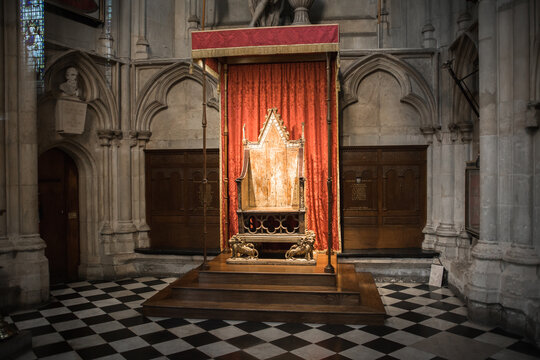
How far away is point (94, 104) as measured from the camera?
700 cm

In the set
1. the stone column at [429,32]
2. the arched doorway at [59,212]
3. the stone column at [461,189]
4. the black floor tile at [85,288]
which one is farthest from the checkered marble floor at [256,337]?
the stone column at [429,32]

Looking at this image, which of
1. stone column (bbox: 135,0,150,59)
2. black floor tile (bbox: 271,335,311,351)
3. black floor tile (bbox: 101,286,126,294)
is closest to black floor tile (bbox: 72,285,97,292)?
black floor tile (bbox: 101,286,126,294)

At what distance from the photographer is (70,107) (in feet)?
21.4

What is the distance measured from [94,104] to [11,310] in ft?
10.4

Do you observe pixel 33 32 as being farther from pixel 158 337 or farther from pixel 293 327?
pixel 293 327

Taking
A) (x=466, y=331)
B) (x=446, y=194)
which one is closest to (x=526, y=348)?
(x=466, y=331)

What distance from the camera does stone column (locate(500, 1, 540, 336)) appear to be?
450cm

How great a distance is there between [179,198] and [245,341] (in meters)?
3.80

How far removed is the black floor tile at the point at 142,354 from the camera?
3.95m

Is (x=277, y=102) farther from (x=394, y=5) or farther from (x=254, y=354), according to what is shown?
(x=254, y=354)

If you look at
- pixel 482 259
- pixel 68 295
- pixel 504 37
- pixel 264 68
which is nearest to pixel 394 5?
pixel 264 68

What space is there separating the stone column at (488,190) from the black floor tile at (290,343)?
1952 mm

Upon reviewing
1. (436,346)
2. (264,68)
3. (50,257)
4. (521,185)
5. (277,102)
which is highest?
(264,68)

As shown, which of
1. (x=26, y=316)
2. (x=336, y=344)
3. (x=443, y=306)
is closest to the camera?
(x=336, y=344)
